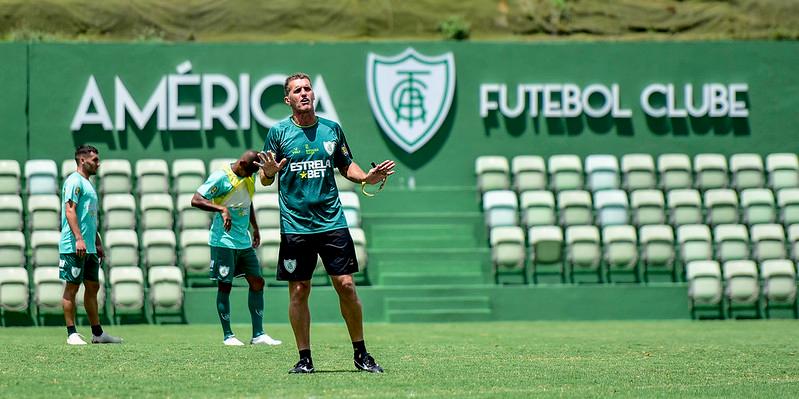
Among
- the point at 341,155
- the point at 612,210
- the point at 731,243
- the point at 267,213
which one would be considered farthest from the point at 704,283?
the point at 341,155

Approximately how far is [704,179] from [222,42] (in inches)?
336

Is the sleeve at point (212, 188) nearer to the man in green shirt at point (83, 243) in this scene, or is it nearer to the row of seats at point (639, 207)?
the man in green shirt at point (83, 243)

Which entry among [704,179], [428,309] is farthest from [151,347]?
[704,179]

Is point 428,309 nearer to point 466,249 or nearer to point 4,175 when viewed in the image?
point 466,249

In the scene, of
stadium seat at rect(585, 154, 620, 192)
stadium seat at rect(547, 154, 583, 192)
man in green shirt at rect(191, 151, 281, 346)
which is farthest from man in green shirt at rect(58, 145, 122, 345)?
stadium seat at rect(585, 154, 620, 192)

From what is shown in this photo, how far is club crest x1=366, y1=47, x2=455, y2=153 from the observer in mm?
21062

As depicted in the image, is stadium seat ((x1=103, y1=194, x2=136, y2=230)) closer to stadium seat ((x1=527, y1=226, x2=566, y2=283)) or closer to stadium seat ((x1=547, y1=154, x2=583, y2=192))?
stadium seat ((x1=527, y1=226, x2=566, y2=283))

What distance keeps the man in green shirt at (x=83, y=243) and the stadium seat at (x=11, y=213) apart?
23.1ft

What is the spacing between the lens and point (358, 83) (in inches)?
838

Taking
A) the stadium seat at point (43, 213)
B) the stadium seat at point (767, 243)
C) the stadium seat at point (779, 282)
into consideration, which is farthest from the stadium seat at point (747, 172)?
the stadium seat at point (43, 213)

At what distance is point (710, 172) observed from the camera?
20625 millimetres

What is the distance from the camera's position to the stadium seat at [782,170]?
20.6 m

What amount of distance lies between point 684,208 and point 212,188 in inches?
386

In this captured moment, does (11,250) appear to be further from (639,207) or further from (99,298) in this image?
(639,207)
